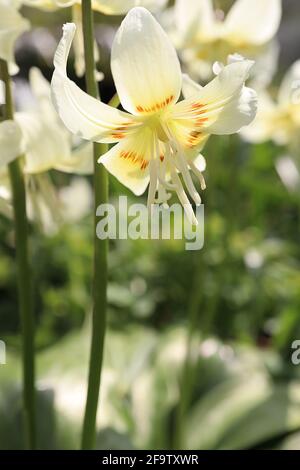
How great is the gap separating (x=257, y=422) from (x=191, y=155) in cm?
80

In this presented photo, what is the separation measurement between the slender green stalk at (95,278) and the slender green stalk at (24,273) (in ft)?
0.35

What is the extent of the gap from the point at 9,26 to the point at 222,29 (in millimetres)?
768

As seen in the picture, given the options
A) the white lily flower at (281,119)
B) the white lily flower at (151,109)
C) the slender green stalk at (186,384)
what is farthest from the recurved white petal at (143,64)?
the white lily flower at (281,119)

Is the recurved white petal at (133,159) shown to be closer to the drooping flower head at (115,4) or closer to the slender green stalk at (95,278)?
the slender green stalk at (95,278)

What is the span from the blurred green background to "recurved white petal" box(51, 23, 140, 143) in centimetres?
34

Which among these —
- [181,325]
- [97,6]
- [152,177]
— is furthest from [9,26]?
[181,325]

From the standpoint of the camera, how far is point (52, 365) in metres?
1.65

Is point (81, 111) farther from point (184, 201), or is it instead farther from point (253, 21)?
point (253, 21)

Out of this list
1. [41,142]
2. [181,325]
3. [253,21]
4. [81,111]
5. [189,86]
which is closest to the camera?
[81,111]

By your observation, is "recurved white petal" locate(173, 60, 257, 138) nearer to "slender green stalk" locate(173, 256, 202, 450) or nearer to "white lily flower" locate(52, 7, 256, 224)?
"white lily flower" locate(52, 7, 256, 224)

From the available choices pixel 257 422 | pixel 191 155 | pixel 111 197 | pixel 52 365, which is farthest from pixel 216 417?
pixel 111 197

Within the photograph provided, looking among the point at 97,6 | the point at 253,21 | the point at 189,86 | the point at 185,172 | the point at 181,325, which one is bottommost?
the point at 185,172

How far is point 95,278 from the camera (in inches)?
31.8

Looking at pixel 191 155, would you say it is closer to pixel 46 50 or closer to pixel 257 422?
pixel 257 422
